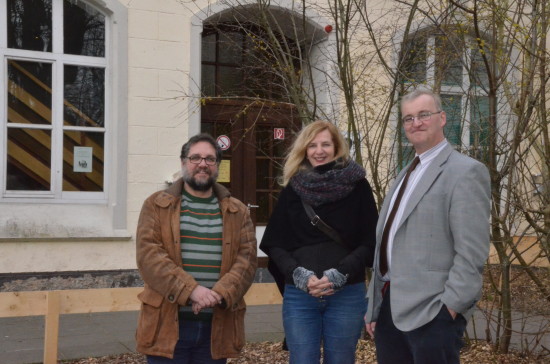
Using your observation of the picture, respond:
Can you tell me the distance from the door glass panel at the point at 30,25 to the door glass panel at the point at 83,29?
22 cm

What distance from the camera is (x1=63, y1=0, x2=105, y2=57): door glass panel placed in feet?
29.7

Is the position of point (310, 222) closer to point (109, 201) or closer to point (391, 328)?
point (391, 328)

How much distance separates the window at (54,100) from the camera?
8.78m

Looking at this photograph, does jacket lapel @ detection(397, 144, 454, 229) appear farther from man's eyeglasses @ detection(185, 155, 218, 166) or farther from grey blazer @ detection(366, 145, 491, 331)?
man's eyeglasses @ detection(185, 155, 218, 166)

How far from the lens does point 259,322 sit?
7.79 m

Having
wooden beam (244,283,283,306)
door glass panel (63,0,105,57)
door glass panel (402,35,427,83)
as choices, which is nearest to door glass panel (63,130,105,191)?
door glass panel (63,0,105,57)

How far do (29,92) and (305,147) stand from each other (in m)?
5.99

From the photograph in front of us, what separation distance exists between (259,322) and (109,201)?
2.68 m

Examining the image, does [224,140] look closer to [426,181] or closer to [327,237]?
[327,237]

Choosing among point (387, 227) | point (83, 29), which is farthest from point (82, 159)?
point (387, 227)

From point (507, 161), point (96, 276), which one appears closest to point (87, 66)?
point (96, 276)

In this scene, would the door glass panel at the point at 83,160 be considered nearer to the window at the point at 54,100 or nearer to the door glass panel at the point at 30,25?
the window at the point at 54,100

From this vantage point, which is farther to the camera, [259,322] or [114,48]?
[114,48]

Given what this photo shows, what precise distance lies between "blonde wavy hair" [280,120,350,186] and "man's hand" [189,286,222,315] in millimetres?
765
